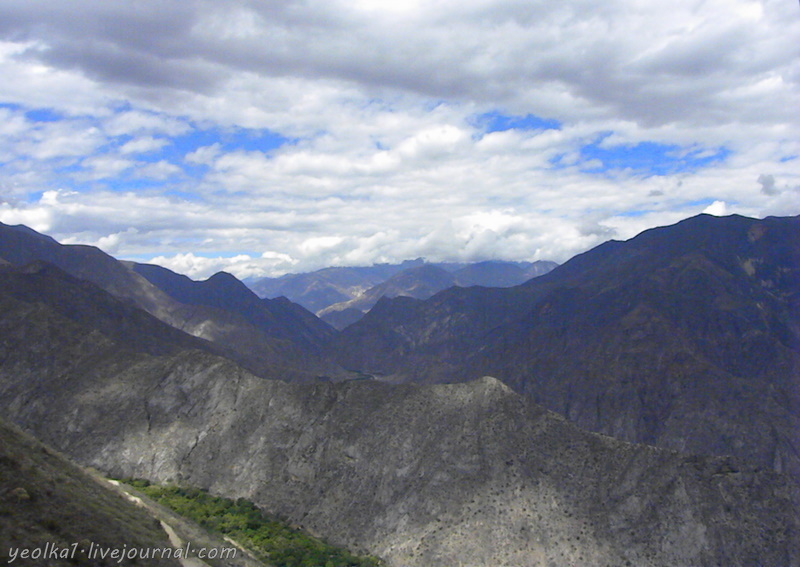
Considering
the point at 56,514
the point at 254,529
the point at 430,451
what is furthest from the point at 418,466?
the point at 56,514

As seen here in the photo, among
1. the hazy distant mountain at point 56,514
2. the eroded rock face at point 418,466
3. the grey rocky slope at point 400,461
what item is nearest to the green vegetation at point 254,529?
the grey rocky slope at point 400,461

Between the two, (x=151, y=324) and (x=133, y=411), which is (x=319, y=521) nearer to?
(x=133, y=411)

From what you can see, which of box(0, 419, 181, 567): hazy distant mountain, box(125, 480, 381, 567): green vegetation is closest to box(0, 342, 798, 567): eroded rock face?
box(125, 480, 381, 567): green vegetation

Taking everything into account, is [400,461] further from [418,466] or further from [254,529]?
[254,529]

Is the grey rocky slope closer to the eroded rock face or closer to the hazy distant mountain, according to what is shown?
the eroded rock face

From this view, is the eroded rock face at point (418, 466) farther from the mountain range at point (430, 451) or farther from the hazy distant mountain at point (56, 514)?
the hazy distant mountain at point (56, 514)

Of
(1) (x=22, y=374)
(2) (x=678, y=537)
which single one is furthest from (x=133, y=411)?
(2) (x=678, y=537)
